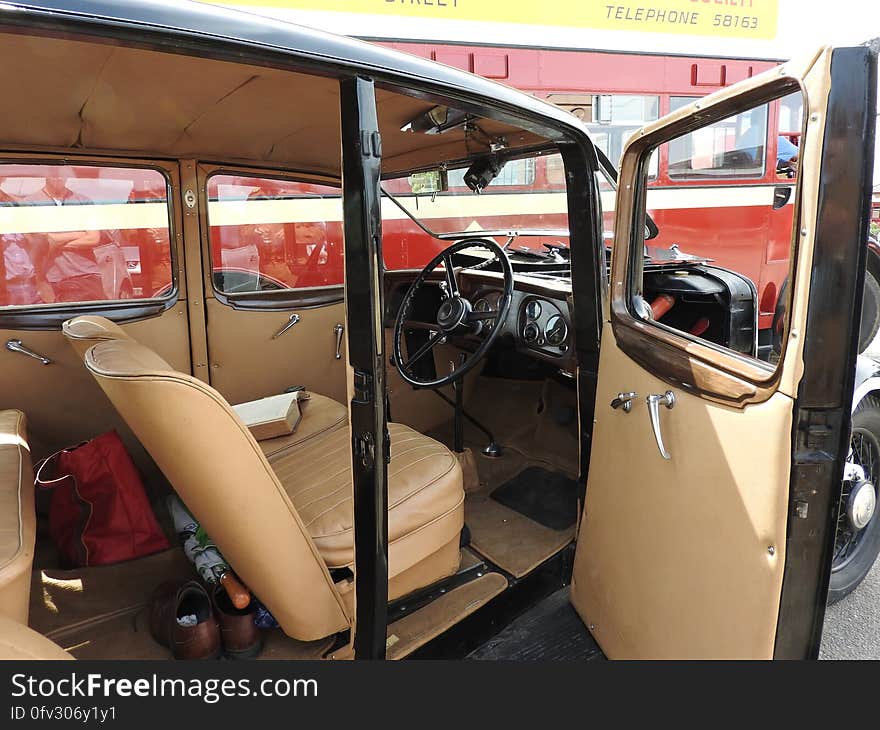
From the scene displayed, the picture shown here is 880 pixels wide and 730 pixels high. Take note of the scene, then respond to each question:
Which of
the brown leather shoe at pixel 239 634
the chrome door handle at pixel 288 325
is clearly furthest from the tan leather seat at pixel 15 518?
the chrome door handle at pixel 288 325

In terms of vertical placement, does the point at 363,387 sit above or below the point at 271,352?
above

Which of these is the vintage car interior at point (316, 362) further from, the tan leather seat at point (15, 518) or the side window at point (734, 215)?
the side window at point (734, 215)

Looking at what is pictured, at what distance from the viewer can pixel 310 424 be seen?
93.7 inches

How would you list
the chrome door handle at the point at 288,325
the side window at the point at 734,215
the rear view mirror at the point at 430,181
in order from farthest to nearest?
the side window at the point at 734,215 < the chrome door handle at the point at 288,325 < the rear view mirror at the point at 430,181

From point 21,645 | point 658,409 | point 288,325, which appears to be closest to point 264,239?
point 288,325

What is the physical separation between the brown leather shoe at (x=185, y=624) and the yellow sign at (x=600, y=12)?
127 inches

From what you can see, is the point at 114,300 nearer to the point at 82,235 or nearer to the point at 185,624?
the point at 82,235

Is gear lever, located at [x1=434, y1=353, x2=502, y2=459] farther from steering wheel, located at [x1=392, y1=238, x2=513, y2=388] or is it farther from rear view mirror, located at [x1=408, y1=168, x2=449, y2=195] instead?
rear view mirror, located at [x1=408, y1=168, x2=449, y2=195]

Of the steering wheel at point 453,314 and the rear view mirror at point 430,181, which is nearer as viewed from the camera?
the steering wheel at point 453,314

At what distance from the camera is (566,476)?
277 cm

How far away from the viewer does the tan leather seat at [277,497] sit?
1252 millimetres

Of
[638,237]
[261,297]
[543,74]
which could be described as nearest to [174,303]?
[261,297]

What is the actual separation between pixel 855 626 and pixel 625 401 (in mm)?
1369

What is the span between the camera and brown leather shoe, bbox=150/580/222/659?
1561 mm
